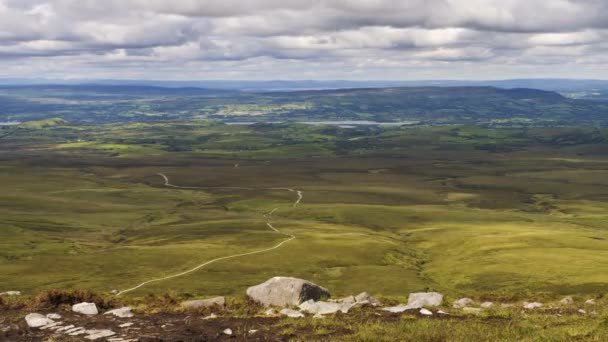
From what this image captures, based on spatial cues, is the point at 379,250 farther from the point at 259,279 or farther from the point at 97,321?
→ the point at 97,321

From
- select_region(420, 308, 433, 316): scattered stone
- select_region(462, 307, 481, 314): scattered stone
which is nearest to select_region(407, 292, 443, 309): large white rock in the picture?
select_region(462, 307, 481, 314): scattered stone

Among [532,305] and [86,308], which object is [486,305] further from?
[86,308]

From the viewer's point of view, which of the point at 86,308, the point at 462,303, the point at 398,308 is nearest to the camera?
the point at 86,308

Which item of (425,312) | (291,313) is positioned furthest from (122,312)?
(425,312)

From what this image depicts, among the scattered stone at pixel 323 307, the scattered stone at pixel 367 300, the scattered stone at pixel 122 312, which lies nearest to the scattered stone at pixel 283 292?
the scattered stone at pixel 323 307

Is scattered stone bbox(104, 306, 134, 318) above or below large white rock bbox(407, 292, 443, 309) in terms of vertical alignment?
above

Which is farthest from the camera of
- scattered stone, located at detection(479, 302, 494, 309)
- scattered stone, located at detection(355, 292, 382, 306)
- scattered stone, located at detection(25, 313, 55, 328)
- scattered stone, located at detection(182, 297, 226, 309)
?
scattered stone, located at detection(479, 302, 494, 309)

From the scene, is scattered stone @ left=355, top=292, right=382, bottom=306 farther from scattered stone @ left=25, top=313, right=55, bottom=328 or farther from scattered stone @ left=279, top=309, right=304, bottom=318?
scattered stone @ left=25, top=313, right=55, bottom=328
